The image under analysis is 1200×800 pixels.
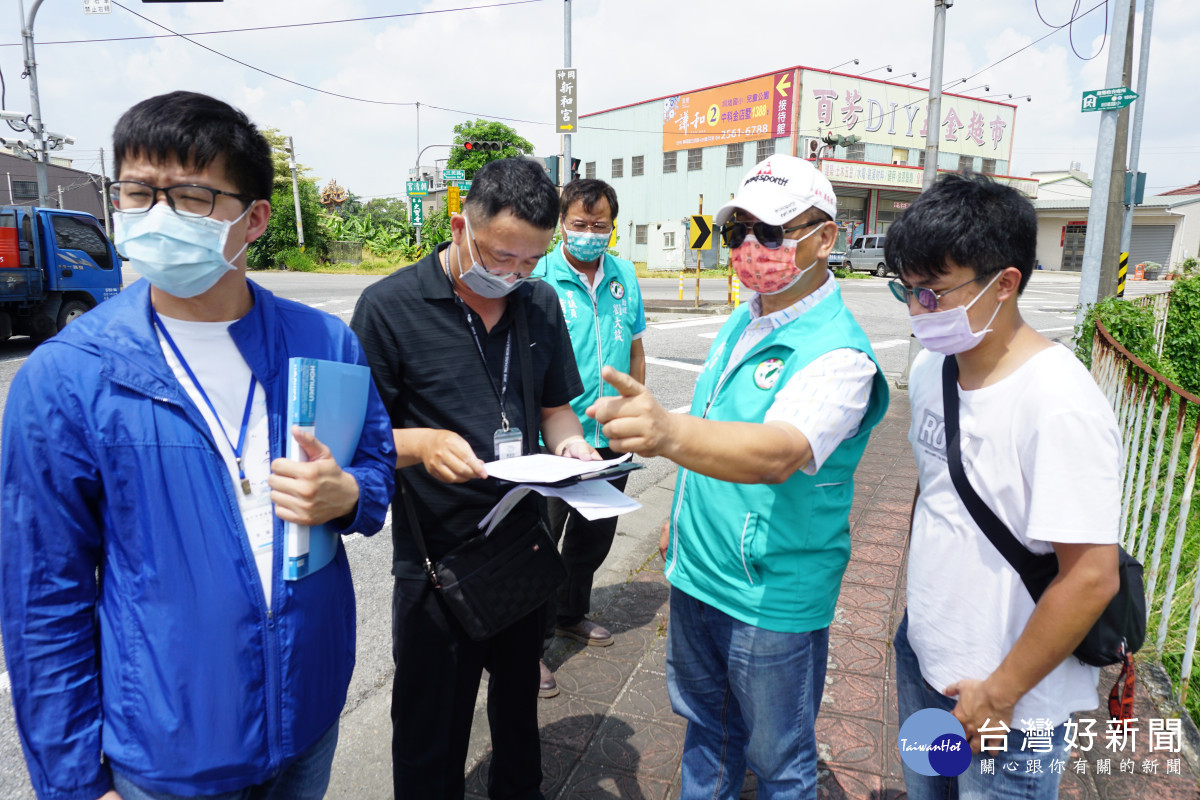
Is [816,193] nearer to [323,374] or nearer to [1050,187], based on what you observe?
[323,374]

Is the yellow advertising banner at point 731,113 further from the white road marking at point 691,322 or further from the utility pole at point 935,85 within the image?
the utility pole at point 935,85

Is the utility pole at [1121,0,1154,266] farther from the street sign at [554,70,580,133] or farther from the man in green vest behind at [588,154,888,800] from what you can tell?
the man in green vest behind at [588,154,888,800]

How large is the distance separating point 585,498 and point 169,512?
0.89 meters

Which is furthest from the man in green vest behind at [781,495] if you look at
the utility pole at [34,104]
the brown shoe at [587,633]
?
the utility pole at [34,104]

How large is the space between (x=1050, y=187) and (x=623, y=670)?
183ft

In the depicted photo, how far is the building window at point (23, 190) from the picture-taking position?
149ft

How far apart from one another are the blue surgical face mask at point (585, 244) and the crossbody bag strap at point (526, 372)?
4.73 ft

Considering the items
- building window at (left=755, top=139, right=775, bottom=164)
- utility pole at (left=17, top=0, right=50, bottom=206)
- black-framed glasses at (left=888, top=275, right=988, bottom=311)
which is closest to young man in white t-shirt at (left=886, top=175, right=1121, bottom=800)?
black-framed glasses at (left=888, top=275, right=988, bottom=311)

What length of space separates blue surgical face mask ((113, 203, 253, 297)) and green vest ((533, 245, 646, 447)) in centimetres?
210

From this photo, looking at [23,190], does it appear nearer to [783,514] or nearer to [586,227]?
[586,227]

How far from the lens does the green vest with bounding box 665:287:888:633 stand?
1811 mm

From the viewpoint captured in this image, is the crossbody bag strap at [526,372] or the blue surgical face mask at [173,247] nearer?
the blue surgical face mask at [173,247]

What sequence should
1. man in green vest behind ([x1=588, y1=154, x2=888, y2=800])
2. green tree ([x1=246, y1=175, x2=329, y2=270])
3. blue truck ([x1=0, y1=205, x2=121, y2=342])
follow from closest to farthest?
man in green vest behind ([x1=588, y1=154, x2=888, y2=800])
blue truck ([x1=0, y1=205, x2=121, y2=342])
green tree ([x1=246, y1=175, x2=329, y2=270])

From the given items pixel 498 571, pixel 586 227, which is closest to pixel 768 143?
pixel 586 227
